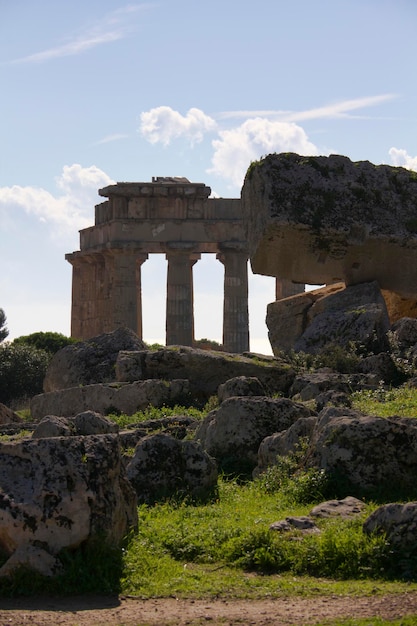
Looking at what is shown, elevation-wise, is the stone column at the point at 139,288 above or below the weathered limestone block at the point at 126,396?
above

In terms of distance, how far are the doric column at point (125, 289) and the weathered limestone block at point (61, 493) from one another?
133 ft

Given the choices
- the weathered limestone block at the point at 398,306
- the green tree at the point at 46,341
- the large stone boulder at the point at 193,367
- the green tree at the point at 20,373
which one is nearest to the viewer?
the large stone boulder at the point at 193,367

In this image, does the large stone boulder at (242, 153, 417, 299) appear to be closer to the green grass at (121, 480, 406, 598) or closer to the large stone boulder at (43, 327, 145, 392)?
the large stone boulder at (43, 327, 145, 392)

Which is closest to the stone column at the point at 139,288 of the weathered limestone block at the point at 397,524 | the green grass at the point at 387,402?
the green grass at the point at 387,402

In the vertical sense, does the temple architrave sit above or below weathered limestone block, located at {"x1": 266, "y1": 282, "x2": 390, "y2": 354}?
above

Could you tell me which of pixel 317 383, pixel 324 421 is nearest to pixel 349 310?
pixel 317 383

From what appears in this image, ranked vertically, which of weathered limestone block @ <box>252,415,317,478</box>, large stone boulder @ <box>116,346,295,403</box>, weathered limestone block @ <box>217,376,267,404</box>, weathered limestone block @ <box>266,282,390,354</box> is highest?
weathered limestone block @ <box>266,282,390,354</box>

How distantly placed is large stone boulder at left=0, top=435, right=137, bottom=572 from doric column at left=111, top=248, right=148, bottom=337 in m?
40.4

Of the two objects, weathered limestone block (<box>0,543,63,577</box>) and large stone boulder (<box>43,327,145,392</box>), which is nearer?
weathered limestone block (<box>0,543,63,577</box>)

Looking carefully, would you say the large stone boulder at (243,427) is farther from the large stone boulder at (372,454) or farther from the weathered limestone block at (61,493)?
the weathered limestone block at (61,493)

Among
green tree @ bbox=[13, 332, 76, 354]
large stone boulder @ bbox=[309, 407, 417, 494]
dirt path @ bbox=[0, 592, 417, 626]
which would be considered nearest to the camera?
dirt path @ bbox=[0, 592, 417, 626]

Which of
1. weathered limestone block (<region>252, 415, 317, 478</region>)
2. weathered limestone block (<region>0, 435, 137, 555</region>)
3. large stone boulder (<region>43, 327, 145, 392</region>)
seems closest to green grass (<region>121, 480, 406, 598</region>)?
weathered limestone block (<region>0, 435, 137, 555</region>)

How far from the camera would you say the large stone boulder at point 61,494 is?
8.08 metres

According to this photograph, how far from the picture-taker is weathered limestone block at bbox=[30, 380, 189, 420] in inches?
632
